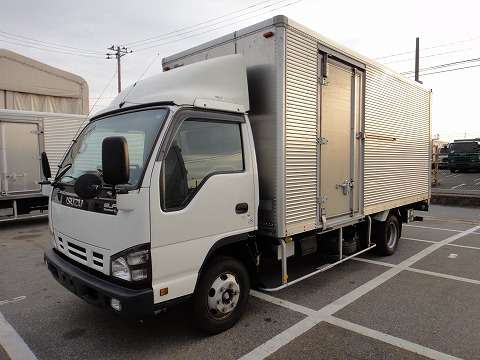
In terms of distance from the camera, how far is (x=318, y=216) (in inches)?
189

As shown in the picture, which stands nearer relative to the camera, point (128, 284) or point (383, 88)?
point (128, 284)

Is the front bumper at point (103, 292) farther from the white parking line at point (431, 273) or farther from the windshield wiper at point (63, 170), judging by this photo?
→ the white parking line at point (431, 273)

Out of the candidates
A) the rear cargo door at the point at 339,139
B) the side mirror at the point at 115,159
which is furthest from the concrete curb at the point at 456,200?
the side mirror at the point at 115,159

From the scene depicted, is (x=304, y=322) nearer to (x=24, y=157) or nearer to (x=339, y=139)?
(x=339, y=139)

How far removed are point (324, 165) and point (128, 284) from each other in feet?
9.61

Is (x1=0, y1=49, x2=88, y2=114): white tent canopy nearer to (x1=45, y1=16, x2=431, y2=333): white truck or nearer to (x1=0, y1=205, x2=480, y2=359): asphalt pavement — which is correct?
(x1=0, y1=205, x2=480, y2=359): asphalt pavement

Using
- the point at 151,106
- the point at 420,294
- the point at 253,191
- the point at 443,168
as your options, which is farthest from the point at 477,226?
the point at 443,168

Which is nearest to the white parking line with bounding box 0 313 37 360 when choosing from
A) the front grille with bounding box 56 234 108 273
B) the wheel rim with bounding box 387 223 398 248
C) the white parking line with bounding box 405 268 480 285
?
the front grille with bounding box 56 234 108 273

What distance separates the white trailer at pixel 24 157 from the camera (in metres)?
9.81

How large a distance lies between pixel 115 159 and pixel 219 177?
3.60 ft

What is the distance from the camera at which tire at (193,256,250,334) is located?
3559 mm

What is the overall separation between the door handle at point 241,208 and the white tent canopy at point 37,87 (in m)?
18.1

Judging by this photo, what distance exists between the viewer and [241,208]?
3.85m

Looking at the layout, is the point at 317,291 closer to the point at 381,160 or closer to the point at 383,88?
the point at 381,160
